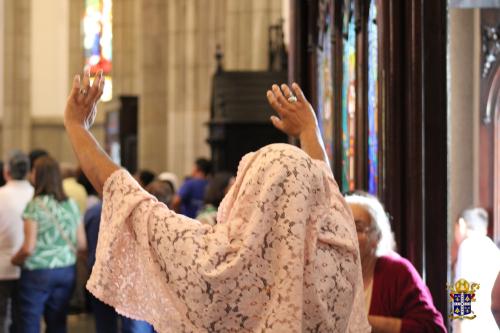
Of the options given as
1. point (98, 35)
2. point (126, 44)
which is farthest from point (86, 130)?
point (98, 35)

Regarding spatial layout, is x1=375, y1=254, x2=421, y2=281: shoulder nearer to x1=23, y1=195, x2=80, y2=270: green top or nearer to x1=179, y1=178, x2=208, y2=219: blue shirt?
x1=23, y1=195, x2=80, y2=270: green top

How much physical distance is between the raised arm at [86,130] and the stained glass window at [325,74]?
146 inches

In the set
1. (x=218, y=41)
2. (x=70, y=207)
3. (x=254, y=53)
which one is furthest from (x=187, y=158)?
(x=70, y=207)

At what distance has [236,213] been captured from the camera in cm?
310

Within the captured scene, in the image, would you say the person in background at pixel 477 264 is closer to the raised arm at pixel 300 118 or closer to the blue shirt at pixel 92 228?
the raised arm at pixel 300 118

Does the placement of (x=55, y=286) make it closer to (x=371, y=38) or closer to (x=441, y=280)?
(x=371, y=38)

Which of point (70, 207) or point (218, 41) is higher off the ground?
point (218, 41)

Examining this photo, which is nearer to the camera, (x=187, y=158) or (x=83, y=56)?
(x=187, y=158)

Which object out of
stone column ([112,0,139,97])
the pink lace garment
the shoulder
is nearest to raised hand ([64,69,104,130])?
the pink lace garment

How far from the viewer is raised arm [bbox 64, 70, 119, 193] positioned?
10.9ft

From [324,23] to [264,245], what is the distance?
4.36 meters

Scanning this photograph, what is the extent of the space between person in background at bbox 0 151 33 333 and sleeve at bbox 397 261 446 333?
4308 millimetres

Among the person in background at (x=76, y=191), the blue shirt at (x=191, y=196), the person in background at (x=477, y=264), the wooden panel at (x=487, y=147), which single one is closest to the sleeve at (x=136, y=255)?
the person in background at (x=477, y=264)

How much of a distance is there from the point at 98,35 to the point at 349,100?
79.6 feet
